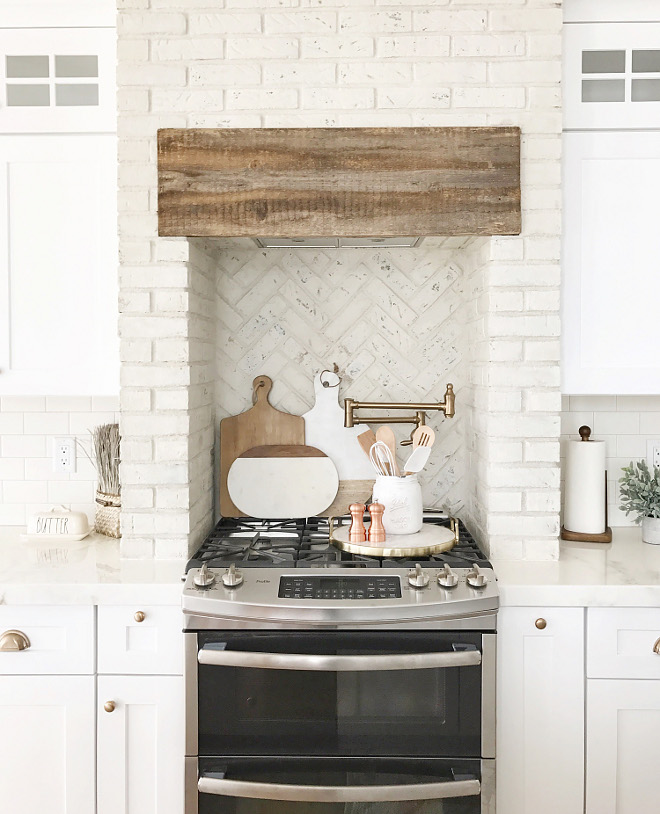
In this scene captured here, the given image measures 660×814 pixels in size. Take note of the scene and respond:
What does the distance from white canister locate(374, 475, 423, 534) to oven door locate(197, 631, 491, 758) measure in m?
0.40

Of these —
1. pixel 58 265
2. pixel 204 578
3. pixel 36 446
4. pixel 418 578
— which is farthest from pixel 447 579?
pixel 36 446

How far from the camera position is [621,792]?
1.86 meters

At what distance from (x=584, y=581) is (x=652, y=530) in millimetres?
542

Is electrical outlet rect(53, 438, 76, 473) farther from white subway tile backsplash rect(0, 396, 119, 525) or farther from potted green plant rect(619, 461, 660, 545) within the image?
potted green plant rect(619, 461, 660, 545)

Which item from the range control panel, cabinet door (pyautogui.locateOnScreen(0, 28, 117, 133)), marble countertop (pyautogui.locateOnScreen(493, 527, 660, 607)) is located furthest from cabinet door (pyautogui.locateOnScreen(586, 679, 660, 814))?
cabinet door (pyautogui.locateOnScreen(0, 28, 117, 133))

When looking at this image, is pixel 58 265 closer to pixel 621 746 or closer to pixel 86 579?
pixel 86 579

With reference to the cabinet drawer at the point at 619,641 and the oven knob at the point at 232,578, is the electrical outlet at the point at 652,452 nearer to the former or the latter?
the cabinet drawer at the point at 619,641

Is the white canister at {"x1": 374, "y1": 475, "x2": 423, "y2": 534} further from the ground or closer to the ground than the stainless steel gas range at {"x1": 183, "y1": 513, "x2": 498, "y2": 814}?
further from the ground

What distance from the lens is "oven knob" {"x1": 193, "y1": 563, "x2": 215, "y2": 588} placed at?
1.81m

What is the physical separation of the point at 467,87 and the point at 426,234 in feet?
1.31

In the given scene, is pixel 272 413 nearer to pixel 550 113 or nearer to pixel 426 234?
pixel 426 234

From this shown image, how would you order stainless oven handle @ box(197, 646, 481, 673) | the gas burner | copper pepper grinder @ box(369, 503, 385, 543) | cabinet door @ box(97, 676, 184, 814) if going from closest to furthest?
stainless oven handle @ box(197, 646, 481, 673)
cabinet door @ box(97, 676, 184, 814)
the gas burner
copper pepper grinder @ box(369, 503, 385, 543)

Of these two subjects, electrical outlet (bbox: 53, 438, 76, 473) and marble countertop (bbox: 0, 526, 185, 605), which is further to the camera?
electrical outlet (bbox: 53, 438, 76, 473)

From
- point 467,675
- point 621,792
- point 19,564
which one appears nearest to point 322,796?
point 467,675
